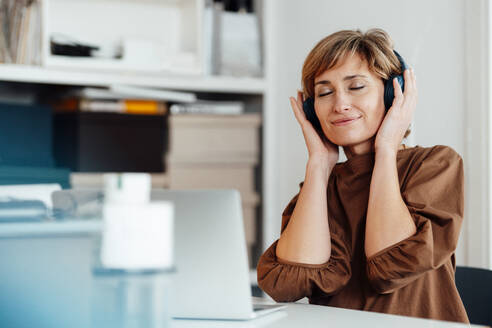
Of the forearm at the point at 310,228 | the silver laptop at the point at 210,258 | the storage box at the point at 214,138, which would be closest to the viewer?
the silver laptop at the point at 210,258

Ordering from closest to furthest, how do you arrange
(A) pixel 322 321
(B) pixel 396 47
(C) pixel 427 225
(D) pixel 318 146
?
(A) pixel 322 321, (C) pixel 427 225, (D) pixel 318 146, (B) pixel 396 47

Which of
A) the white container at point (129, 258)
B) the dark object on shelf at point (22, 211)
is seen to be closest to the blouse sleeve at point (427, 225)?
the white container at point (129, 258)

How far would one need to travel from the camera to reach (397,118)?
4.00 feet

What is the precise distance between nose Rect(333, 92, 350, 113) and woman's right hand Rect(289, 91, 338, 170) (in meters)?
0.10

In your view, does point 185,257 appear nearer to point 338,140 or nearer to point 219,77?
point 338,140

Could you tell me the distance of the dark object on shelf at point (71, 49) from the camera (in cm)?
239

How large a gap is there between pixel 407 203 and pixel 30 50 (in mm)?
1729

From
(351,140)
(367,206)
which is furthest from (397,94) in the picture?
(367,206)

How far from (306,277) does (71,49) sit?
1.63m

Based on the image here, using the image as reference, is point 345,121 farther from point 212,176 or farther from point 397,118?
point 212,176

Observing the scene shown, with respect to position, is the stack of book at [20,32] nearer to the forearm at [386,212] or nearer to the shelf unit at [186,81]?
the shelf unit at [186,81]

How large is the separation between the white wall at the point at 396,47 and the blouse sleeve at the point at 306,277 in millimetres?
655

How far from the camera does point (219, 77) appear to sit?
2527 mm

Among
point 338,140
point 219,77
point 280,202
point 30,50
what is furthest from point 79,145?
point 338,140
